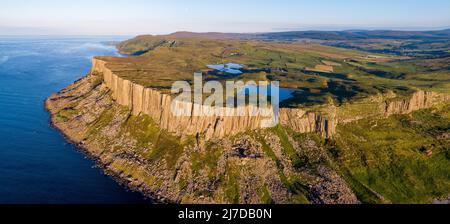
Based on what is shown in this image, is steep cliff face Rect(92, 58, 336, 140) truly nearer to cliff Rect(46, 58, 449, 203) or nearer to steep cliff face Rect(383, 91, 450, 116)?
cliff Rect(46, 58, 449, 203)

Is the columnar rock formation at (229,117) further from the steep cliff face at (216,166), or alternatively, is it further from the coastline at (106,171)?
the coastline at (106,171)

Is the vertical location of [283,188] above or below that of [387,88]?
below

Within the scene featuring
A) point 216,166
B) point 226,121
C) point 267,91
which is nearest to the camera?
point 216,166

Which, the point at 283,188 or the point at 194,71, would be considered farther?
the point at 194,71

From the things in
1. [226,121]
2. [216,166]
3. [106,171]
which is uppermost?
[226,121]

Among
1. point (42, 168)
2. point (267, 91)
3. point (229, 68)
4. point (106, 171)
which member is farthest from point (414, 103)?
point (42, 168)

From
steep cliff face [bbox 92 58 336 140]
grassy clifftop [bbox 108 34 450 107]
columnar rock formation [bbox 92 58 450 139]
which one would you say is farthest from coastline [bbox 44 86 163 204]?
grassy clifftop [bbox 108 34 450 107]

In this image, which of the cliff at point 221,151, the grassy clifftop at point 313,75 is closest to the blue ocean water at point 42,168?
the cliff at point 221,151

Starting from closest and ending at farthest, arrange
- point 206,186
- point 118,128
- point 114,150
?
point 206,186 < point 114,150 < point 118,128

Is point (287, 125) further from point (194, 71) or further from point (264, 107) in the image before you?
point (194, 71)

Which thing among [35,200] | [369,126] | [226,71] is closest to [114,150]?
[35,200]

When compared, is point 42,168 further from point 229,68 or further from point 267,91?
point 229,68
